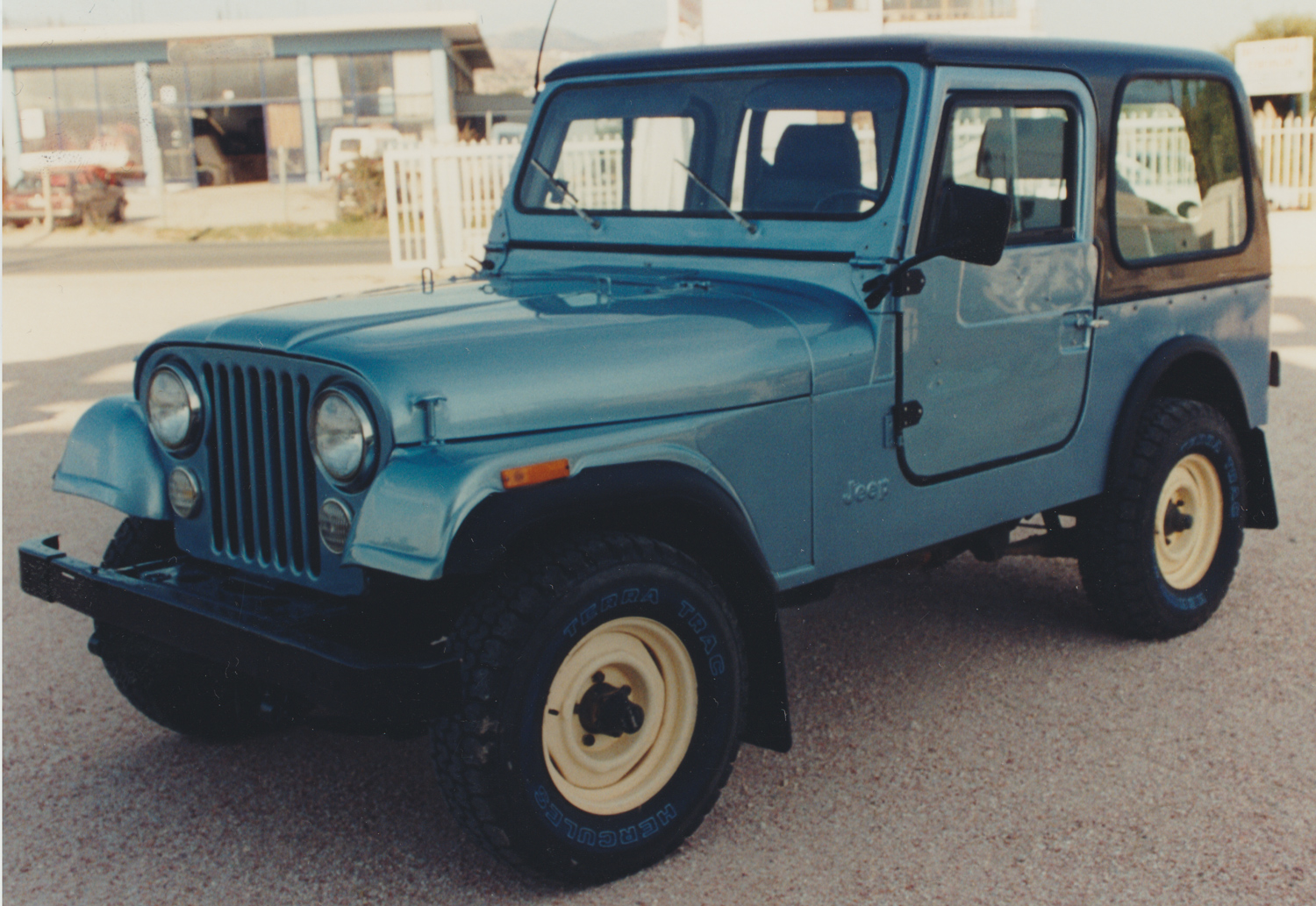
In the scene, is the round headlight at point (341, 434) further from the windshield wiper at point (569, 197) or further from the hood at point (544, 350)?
the windshield wiper at point (569, 197)

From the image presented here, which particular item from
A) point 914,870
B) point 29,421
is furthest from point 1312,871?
point 29,421

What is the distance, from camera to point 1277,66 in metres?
25.7

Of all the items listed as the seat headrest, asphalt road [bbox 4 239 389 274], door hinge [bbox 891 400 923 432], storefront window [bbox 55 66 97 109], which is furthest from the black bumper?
storefront window [bbox 55 66 97 109]

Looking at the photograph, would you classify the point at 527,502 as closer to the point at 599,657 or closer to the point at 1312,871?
the point at 599,657

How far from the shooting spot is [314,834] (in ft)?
10.6

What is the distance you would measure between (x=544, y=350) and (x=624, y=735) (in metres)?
0.91

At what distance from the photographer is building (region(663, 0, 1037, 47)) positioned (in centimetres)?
2298

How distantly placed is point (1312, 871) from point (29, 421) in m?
7.94

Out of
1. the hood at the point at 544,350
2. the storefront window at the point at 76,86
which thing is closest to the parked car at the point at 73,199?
the storefront window at the point at 76,86

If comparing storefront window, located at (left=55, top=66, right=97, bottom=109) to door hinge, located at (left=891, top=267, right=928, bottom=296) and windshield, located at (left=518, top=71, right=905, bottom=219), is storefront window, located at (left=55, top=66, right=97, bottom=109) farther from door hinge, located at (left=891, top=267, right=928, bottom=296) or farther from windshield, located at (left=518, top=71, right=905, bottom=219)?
door hinge, located at (left=891, top=267, right=928, bottom=296)

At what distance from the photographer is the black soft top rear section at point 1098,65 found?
141 inches

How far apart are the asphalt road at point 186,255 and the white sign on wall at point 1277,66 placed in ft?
55.5

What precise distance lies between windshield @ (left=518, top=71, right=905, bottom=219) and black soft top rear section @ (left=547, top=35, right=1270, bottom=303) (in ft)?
0.20

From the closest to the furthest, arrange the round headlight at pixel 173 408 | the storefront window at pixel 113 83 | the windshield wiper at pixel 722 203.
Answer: the round headlight at pixel 173 408, the windshield wiper at pixel 722 203, the storefront window at pixel 113 83
